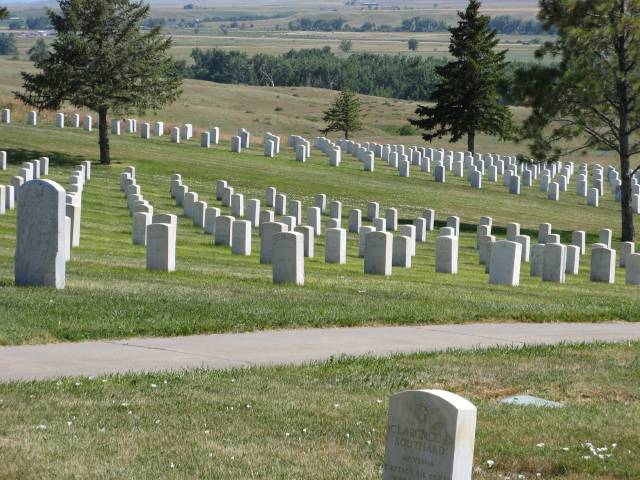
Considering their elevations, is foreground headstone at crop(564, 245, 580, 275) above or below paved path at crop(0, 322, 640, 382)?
below

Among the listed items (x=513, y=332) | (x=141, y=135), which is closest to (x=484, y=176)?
(x=141, y=135)

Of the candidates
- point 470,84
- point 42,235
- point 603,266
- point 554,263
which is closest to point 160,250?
point 42,235

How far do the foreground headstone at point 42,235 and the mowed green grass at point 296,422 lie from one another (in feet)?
16.1

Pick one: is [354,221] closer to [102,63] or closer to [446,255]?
[446,255]

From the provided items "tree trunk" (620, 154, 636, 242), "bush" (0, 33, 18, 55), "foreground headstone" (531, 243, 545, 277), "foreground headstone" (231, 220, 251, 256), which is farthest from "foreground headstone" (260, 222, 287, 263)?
"bush" (0, 33, 18, 55)

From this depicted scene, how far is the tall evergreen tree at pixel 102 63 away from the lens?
42438 mm

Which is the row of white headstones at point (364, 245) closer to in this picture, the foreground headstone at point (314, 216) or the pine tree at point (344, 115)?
the foreground headstone at point (314, 216)

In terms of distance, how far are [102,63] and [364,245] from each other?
1759 centimetres

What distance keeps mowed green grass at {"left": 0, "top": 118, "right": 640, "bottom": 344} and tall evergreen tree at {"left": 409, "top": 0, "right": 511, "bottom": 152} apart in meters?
19.1

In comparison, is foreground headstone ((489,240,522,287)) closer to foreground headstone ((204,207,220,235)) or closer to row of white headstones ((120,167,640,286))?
row of white headstones ((120,167,640,286))

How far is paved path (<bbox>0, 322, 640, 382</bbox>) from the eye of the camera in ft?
39.4

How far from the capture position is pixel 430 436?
690 centimetres

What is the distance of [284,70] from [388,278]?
11261cm

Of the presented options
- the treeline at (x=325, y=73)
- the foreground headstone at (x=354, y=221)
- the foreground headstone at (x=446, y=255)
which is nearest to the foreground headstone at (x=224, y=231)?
the foreground headstone at (x=446, y=255)
